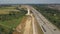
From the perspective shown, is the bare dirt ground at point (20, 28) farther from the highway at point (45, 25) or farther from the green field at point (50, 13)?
the green field at point (50, 13)

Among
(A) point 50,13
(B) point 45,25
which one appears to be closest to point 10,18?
(B) point 45,25

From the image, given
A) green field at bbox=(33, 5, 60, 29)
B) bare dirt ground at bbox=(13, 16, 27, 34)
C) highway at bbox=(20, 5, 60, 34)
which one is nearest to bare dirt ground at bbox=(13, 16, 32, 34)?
bare dirt ground at bbox=(13, 16, 27, 34)

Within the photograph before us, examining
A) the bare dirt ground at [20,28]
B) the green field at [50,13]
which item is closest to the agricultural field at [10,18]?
the bare dirt ground at [20,28]

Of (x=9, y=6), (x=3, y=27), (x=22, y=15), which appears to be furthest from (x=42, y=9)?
(x=3, y=27)

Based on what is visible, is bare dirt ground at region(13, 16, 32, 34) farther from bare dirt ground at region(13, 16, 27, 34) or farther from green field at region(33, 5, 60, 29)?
green field at region(33, 5, 60, 29)

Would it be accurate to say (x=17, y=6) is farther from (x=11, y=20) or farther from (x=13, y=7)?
(x=11, y=20)

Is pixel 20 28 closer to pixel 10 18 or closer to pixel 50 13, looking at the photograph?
pixel 10 18
